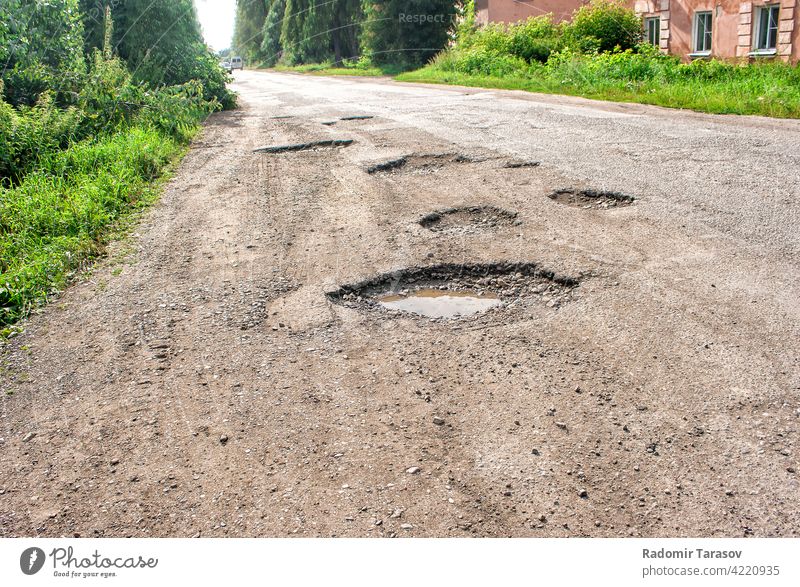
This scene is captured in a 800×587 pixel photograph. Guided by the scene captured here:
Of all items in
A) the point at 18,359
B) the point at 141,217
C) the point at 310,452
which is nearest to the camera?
the point at 310,452

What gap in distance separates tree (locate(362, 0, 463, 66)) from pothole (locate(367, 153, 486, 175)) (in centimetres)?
2408

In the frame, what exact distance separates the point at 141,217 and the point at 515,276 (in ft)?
12.6

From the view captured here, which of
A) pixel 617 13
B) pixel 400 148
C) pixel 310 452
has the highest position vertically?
pixel 617 13

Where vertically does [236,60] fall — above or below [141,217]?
above

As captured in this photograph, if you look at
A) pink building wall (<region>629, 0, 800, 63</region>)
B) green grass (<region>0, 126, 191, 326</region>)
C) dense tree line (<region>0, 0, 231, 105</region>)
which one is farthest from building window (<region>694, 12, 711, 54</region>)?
green grass (<region>0, 126, 191, 326</region>)

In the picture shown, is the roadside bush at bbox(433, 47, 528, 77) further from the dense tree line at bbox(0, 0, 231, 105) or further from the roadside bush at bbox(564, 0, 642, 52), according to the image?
the dense tree line at bbox(0, 0, 231, 105)

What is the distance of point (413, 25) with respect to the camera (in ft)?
103

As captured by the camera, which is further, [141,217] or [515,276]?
[141,217]

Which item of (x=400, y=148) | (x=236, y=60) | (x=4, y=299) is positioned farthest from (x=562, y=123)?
(x=236, y=60)

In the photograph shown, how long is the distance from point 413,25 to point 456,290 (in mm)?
29177

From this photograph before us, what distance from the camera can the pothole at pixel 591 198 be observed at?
19.6 ft

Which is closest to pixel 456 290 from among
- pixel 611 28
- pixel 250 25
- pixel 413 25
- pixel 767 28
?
pixel 767 28
